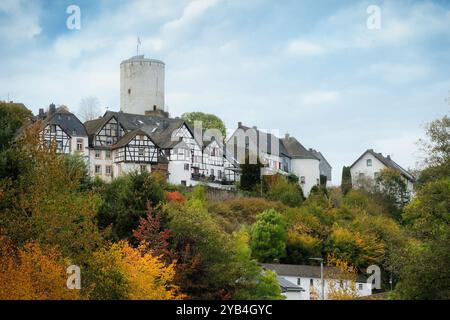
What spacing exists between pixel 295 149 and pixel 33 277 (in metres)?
71.3

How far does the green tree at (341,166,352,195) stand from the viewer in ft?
313

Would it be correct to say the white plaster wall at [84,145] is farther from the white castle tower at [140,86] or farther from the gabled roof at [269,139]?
the gabled roof at [269,139]

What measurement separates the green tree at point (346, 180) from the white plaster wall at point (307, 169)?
264 centimetres

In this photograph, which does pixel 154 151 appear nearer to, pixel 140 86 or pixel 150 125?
pixel 150 125

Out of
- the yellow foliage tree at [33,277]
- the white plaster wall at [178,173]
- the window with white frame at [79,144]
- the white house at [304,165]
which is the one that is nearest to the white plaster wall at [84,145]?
the window with white frame at [79,144]

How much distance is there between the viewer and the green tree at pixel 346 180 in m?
95.2

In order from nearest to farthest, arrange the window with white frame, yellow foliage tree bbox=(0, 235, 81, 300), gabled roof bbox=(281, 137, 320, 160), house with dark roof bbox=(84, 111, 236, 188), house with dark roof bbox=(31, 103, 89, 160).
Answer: yellow foliage tree bbox=(0, 235, 81, 300), house with dark roof bbox=(31, 103, 89, 160), the window with white frame, house with dark roof bbox=(84, 111, 236, 188), gabled roof bbox=(281, 137, 320, 160)

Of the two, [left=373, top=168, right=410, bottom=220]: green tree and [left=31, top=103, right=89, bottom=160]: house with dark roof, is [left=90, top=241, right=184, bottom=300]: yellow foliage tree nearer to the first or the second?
[left=31, top=103, right=89, bottom=160]: house with dark roof

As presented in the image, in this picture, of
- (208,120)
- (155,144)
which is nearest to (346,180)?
(208,120)

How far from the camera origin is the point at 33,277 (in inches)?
1291

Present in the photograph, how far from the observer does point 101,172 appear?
273 ft

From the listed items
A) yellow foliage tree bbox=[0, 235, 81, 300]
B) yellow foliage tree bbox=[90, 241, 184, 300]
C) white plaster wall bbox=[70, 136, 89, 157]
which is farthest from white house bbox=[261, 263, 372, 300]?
yellow foliage tree bbox=[0, 235, 81, 300]

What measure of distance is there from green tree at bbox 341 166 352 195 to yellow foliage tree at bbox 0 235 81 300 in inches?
2476
